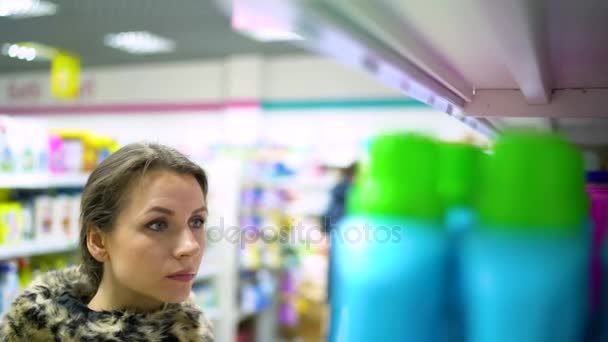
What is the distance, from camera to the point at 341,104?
8.20 m

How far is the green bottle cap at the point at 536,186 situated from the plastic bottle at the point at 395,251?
0.20 feet

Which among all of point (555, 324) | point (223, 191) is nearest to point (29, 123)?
point (223, 191)

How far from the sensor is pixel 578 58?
2.72 ft

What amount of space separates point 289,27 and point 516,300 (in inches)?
11.6

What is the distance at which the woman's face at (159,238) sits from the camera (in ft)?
3.67

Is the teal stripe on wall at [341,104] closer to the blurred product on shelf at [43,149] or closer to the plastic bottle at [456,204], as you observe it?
the blurred product on shelf at [43,149]

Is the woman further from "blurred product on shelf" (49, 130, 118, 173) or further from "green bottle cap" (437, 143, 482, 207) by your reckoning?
"blurred product on shelf" (49, 130, 118, 173)

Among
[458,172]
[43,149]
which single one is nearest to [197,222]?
[458,172]

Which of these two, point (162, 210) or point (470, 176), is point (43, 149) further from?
point (470, 176)

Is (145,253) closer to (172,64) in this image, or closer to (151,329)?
(151,329)

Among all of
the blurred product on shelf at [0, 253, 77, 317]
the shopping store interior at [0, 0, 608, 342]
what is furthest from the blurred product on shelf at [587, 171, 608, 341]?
the blurred product on shelf at [0, 253, 77, 317]

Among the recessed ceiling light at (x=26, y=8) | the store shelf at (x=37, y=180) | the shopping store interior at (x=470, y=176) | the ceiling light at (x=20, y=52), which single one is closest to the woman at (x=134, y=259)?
the shopping store interior at (x=470, y=176)

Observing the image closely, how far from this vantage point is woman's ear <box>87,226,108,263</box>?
1.23 m

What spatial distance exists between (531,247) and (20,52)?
10.2m
